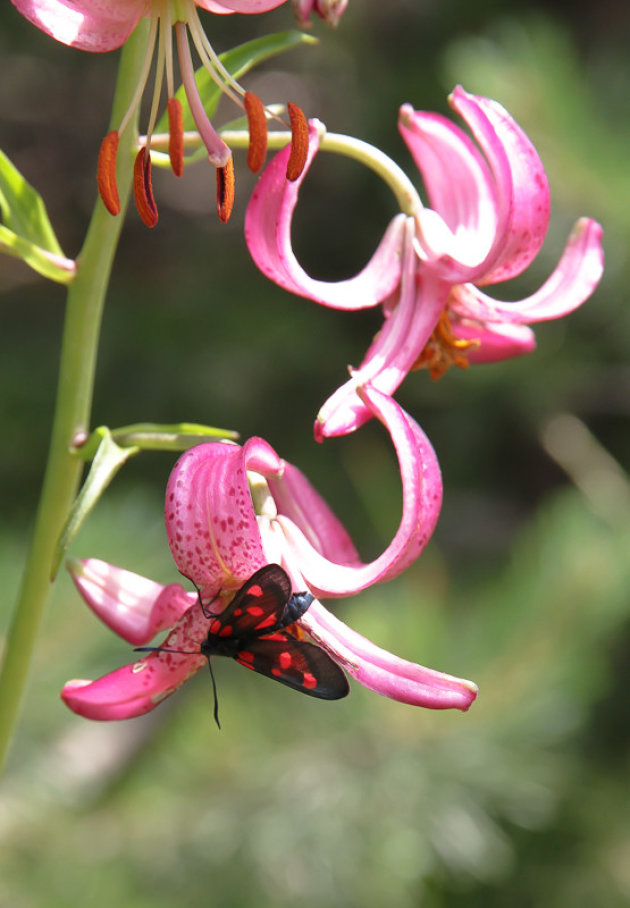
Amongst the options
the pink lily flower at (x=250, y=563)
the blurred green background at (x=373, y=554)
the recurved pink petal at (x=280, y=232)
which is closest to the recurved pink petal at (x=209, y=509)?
the pink lily flower at (x=250, y=563)

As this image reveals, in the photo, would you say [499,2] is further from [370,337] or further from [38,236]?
[38,236]

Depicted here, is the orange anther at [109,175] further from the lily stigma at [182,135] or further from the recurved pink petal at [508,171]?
the recurved pink petal at [508,171]

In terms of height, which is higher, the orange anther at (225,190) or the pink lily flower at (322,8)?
the pink lily flower at (322,8)

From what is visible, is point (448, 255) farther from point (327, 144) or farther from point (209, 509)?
point (209, 509)

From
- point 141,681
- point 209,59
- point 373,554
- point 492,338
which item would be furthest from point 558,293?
point 373,554

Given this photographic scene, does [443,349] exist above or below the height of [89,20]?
below

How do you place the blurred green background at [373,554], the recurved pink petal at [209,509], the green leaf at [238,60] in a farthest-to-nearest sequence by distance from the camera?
1. the blurred green background at [373,554]
2. the green leaf at [238,60]
3. the recurved pink petal at [209,509]
